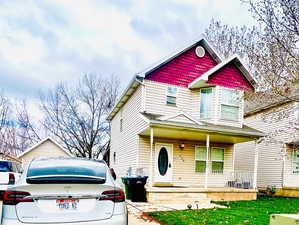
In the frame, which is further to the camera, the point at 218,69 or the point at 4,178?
the point at 218,69

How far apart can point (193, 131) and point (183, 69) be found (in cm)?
385

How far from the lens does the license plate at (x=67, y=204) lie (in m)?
3.65

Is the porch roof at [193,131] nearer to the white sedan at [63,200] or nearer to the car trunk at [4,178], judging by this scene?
the car trunk at [4,178]

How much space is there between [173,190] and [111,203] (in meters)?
7.94

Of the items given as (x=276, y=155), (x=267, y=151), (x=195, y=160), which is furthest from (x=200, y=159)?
(x=267, y=151)

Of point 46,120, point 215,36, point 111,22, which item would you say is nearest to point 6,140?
point 46,120

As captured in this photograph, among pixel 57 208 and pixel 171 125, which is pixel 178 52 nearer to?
pixel 171 125

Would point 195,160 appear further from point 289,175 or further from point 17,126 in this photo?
point 17,126

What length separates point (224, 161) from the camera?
1523 centimetres

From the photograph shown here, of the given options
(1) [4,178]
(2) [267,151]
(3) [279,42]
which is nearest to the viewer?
(3) [279,42]

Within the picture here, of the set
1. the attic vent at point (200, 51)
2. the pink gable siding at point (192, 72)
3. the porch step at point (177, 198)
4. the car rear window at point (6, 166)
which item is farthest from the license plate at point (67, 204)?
the attic vent at point (200, 51)

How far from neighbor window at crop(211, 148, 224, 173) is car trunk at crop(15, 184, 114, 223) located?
11.9 meters

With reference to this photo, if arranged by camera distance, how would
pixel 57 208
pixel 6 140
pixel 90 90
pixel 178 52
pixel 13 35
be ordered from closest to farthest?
pixel 57 208
pixel 178 52
pixel 13 35
pixel 90 90
pixel 6 140

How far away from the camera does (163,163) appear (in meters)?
13.9
